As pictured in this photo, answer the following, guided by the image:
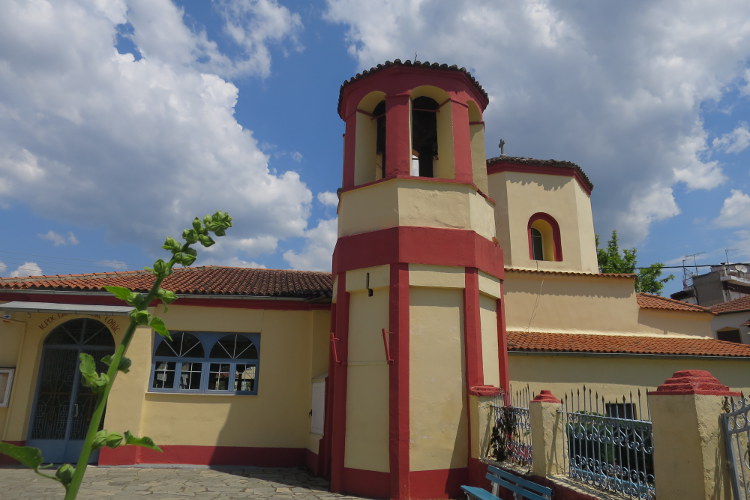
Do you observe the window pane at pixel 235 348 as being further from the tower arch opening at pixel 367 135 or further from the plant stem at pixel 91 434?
the plant stem at pixel 91 434

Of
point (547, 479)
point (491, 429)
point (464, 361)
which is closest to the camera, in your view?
point (547, 479)

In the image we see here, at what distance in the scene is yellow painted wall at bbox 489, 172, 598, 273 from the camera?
14906 millimetres

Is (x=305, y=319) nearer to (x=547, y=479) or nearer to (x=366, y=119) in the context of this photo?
(x=366, y=119)

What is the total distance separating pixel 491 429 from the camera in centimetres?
862

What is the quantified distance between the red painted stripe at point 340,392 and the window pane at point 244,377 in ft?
9.25

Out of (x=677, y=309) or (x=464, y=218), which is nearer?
(x=464, y=218)

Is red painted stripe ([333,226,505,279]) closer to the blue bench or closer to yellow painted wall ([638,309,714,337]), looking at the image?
the blue bench

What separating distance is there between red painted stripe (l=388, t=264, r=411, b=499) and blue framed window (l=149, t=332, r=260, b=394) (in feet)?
14.8

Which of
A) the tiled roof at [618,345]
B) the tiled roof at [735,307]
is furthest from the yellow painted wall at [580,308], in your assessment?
the tiled roof at [735,307]

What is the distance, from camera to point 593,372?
12.1m

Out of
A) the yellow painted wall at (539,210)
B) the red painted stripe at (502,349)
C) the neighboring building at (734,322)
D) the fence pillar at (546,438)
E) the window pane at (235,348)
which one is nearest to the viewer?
the fence pillar at (546,438)

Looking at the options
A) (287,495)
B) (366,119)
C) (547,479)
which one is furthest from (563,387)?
(366,119)

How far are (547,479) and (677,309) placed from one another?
1131 cm

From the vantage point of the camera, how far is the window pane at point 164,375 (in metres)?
11.8
